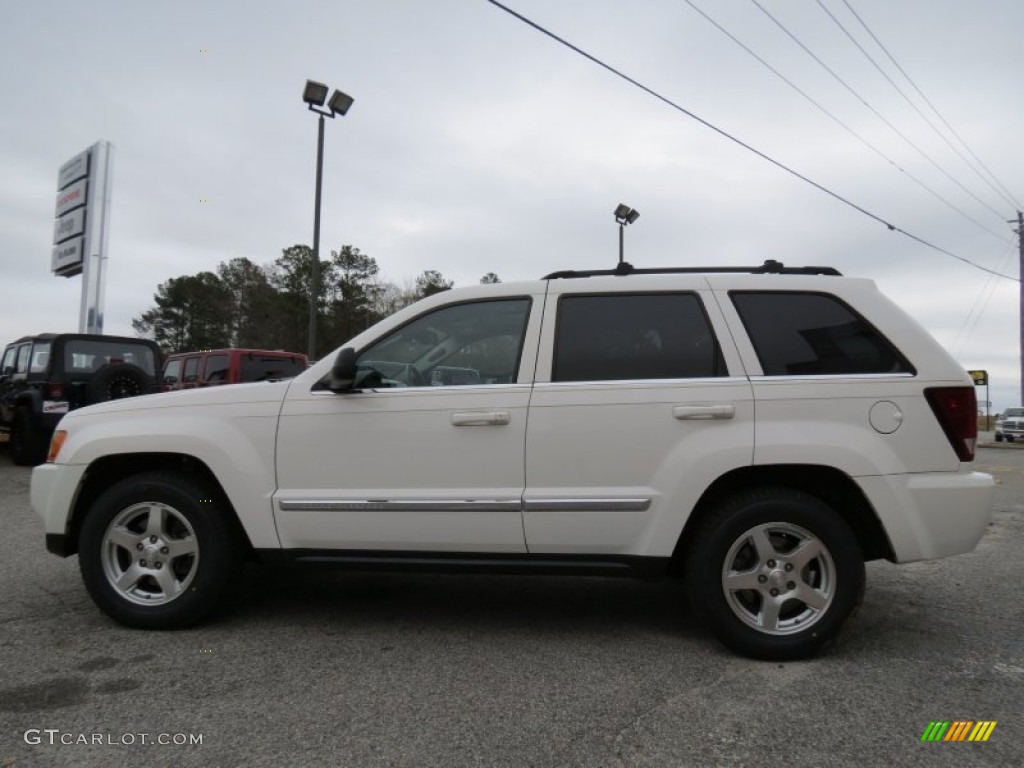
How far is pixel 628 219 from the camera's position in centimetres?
1691

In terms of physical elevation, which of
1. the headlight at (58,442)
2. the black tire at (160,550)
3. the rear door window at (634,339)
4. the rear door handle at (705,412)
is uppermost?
the rear door window at (634,339)

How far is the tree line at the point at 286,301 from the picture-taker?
4684 centimetres

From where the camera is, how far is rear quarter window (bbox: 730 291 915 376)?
10.8 feet

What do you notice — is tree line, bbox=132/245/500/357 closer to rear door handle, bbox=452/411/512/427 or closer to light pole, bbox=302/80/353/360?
light pole, bbox=302/80/353/360

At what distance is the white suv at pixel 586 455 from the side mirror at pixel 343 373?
11mm

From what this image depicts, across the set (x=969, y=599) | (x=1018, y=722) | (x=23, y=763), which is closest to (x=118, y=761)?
(x=23, y=763)

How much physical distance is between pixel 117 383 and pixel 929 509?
10.1 meters

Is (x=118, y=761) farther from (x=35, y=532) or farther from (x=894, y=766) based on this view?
(x=35, y=532)

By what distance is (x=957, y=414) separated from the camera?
3156 mm

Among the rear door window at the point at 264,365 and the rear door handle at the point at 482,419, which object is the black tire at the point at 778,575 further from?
the rear door window at the point at 264,365

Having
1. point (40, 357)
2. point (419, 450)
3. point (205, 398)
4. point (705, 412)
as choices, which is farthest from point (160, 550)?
point (40, 357)

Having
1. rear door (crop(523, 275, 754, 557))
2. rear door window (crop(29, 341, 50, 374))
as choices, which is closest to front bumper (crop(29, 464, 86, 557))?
rear door (crop(523, 275, 754, 557))

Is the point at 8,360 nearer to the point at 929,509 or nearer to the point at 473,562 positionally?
the point at 473,562

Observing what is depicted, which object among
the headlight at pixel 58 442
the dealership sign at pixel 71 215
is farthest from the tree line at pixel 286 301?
the headlight at pixel 58 442
